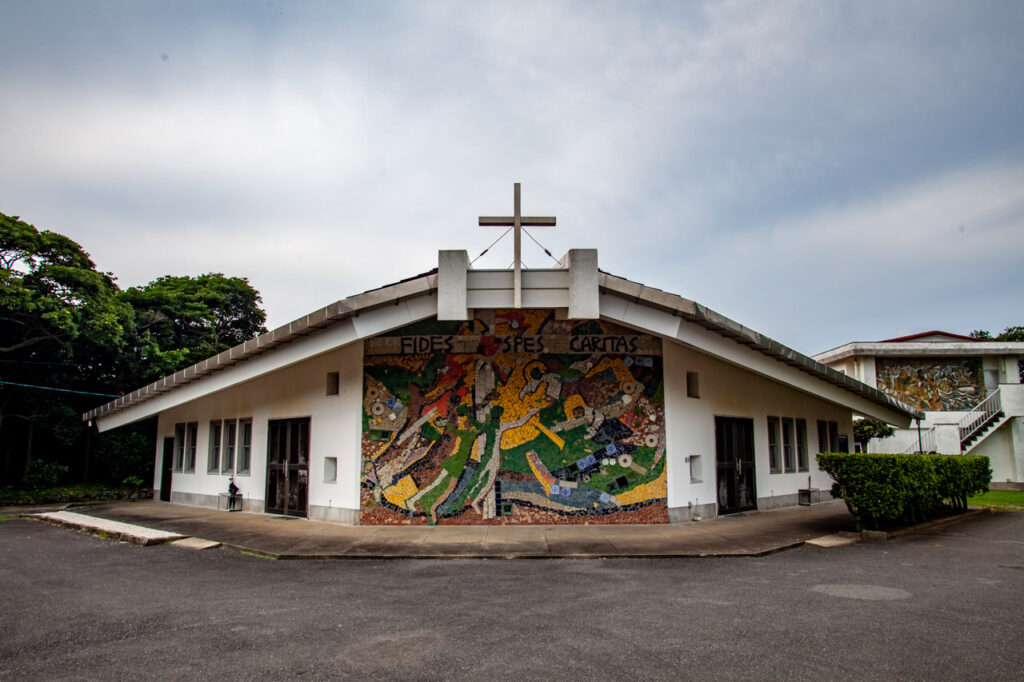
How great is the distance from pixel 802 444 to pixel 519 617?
13.3m

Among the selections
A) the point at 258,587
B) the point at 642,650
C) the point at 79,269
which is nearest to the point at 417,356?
the point at 258,587

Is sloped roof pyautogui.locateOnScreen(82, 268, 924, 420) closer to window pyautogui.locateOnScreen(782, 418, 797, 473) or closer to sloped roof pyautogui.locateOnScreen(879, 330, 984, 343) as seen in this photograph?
window pyautogui.locateOnScreen(782, 418, 797, 473)

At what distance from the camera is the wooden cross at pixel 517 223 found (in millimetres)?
10719

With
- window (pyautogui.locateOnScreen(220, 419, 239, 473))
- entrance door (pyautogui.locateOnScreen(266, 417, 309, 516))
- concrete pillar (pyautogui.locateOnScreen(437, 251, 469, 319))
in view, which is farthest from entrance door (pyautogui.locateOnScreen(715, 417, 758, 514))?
window (pyautogui.locateOnScreen(220, 419, 239, 473))

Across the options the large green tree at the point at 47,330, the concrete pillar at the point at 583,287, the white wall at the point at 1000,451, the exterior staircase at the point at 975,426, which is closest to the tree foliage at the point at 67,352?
the large green tree at the point at 47,330

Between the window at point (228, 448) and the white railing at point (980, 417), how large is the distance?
998 inches

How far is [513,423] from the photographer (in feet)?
38.7

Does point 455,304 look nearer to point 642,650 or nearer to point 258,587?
point 258,587

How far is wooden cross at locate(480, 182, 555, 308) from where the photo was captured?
35.2 feet

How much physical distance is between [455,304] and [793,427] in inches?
418

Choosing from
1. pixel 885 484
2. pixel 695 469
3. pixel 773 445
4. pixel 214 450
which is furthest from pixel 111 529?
pixel 773 445

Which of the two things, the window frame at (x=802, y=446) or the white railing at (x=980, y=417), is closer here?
the window frame at (x=802, y=446)

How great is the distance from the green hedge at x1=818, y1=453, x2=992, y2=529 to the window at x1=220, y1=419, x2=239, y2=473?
13.9 metres

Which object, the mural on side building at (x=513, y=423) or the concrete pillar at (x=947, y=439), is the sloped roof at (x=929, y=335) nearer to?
the concrete pillar at (x=947, y=439)
